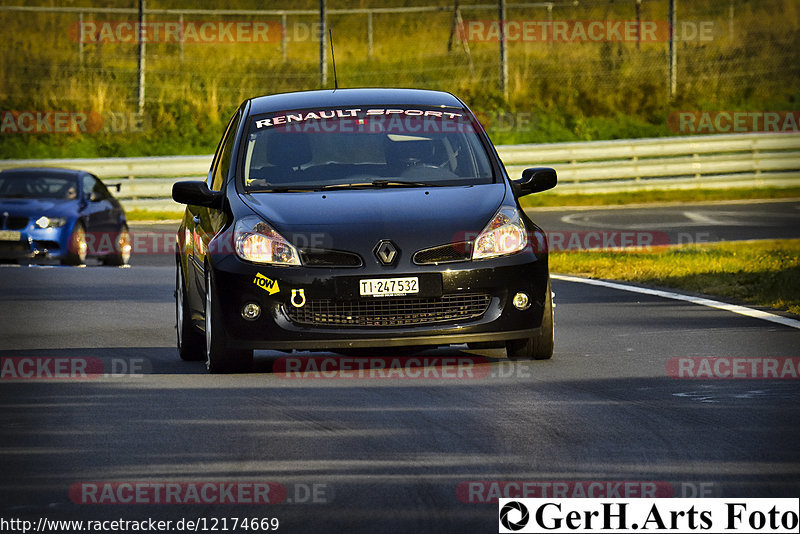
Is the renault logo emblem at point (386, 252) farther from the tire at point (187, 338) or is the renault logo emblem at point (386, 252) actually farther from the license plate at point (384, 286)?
the tire at point (187, 338)

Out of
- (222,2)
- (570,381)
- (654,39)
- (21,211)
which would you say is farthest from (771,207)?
(222,2)

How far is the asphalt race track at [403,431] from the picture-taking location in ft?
22.6

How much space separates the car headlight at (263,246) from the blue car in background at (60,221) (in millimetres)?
11940

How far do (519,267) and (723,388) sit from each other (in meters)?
1.44

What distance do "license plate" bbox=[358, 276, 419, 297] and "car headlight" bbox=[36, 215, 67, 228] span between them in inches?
498

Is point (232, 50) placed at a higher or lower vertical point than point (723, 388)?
higher

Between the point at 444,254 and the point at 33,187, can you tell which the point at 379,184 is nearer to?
the point at 444,254

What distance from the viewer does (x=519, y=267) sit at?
10609 mm

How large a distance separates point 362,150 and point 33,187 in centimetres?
1282

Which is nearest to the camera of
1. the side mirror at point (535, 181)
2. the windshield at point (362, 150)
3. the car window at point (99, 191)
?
the windshield at point (362, 150)

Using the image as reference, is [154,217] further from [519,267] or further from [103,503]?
[103,503]

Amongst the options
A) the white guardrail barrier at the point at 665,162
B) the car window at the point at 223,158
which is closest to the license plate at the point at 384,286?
the car window at the point at 223,158

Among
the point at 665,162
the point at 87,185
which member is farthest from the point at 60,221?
the point at 665,162

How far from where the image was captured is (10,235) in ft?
73.2
